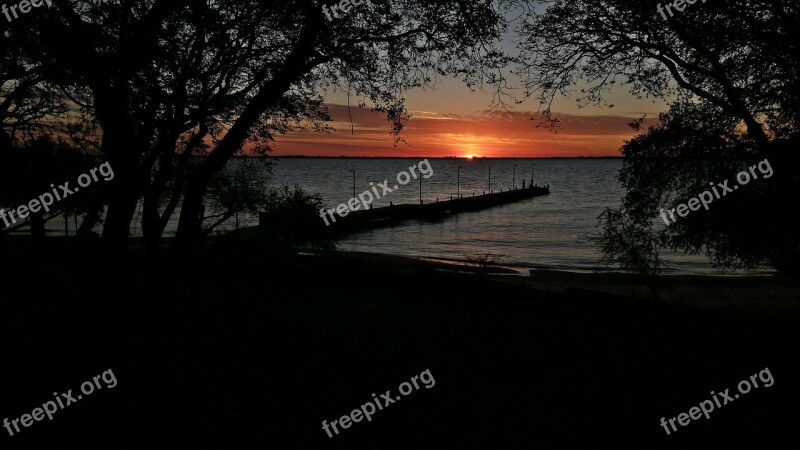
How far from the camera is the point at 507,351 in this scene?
11.1m

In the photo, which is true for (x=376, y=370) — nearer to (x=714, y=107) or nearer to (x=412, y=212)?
(x=714, y=107)

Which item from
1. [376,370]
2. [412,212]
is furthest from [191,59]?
[412,212]

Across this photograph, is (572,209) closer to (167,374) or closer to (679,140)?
(679,140)

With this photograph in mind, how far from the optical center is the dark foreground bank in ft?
23.4

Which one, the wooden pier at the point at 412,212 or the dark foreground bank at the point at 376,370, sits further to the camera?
the wooden pier at the point at 412,212

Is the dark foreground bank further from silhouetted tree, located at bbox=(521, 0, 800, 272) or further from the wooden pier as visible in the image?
the wooden pier

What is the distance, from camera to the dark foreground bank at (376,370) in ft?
23.4

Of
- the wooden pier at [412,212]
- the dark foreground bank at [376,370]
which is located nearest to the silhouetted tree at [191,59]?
the dark foreground bank at [376,370]

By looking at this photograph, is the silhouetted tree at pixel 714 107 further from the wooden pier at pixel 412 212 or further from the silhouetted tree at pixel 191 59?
the wooden pier at pixel 412 212

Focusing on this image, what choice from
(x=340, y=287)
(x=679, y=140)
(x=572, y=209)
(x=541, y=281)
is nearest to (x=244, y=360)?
(x=340, y=287)

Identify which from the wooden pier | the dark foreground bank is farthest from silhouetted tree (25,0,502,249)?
the wooden pier

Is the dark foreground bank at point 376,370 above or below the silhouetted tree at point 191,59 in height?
below

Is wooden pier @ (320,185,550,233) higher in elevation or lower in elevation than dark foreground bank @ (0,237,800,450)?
higher

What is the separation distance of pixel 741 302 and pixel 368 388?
96.8ft
